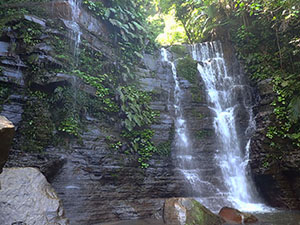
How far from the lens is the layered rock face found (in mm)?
7691

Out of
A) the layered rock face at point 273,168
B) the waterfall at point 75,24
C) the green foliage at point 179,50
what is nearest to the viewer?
the layered rock face at point 273,168

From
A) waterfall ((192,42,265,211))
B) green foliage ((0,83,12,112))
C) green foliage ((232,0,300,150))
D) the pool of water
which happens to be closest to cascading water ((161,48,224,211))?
waterfall ((192,42,265,211))

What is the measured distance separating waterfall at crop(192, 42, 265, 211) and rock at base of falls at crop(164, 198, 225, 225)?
2.63 m

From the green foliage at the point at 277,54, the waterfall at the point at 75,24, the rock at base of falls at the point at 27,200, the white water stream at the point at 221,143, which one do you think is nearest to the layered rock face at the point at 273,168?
the green foliage at the point at 277,54

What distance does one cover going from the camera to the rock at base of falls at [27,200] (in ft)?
13.1

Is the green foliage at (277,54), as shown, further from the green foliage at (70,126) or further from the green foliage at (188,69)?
the green foliage at (70,126)

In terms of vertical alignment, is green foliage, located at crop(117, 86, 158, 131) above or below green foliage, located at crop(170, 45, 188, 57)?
below

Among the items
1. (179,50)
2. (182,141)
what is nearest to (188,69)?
(179,50)

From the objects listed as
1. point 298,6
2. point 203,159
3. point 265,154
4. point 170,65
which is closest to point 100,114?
point 203,159

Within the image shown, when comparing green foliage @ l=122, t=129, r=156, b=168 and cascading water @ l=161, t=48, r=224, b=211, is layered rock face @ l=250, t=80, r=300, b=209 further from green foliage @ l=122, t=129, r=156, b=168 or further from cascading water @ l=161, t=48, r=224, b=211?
green foliage @ l=122, t=129, r=156, b=168

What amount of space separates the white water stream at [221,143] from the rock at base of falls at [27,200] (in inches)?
199

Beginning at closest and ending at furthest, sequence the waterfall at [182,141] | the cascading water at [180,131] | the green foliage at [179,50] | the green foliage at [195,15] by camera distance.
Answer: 1. the waterfall at [182,141]
2. the cascading water at [180,131]
3. the green foliage at [179,50]
4. the green foliage at [195,15]

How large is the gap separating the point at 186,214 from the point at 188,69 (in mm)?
8583

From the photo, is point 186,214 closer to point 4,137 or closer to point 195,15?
point 4,137
